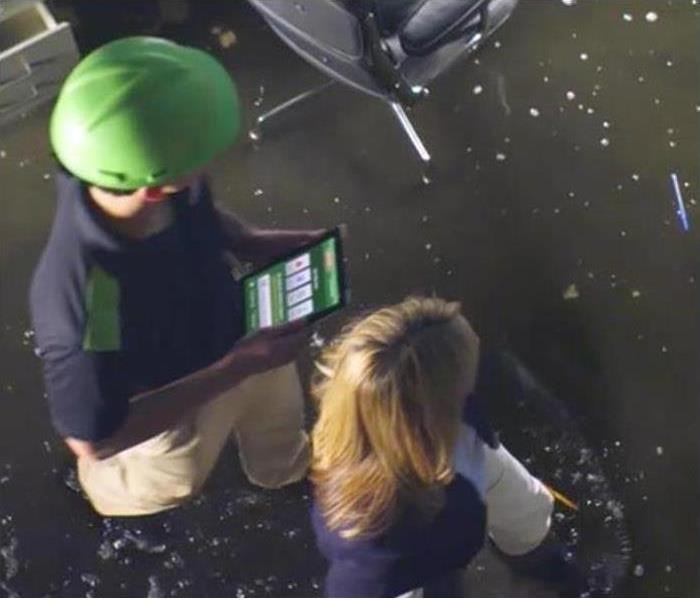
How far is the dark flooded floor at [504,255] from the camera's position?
5.87 ft

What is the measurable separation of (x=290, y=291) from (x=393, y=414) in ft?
0.67

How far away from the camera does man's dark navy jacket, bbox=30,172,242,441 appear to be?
1.59 meters

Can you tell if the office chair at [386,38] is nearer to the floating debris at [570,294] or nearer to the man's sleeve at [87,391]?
the floating debris at [570,294]

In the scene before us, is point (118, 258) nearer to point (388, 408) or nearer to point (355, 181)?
point (388, 408)

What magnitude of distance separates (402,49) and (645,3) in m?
0.38

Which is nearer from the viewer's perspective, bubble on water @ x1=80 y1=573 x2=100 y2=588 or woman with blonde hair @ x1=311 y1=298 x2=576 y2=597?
woman with blonde hair @ x1=311 y1=298 x2=576 y2=597

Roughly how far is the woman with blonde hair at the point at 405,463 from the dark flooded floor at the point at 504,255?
0.21 ft

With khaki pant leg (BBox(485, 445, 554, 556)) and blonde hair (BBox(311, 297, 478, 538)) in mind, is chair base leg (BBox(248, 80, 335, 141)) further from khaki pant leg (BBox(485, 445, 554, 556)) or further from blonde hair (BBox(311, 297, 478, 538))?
khaki pant leg (BBox(485, 445, 554, 556))

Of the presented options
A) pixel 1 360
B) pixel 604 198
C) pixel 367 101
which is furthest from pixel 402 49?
pixel 1 360

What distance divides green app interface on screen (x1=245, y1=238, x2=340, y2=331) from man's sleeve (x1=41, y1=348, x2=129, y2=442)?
17 cm

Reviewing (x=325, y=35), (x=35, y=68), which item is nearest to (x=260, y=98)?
(x=325, y=35)

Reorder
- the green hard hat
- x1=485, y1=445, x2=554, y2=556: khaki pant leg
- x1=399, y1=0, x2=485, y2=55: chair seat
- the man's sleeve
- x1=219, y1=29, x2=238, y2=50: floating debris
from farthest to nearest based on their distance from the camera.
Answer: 1. x1=219, y1=29, x2=238, y2=50: floating debris
2. x1=399, y1=0, x2=485, y2=55: chair seat
3. x1=485, y1=445, x2=554, y2=556: khaki pant leg
4. the man's sleeve
5. the green hard hat

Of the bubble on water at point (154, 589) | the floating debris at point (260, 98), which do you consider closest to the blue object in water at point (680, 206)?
the floating debris at point (260, 98)

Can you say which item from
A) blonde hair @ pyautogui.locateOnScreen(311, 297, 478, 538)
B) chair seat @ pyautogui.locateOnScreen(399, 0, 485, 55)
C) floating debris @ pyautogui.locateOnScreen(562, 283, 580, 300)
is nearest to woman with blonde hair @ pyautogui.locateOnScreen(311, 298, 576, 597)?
blonde hair @ pyautogui.locateOnScreen(311, 297, 478, 538)
